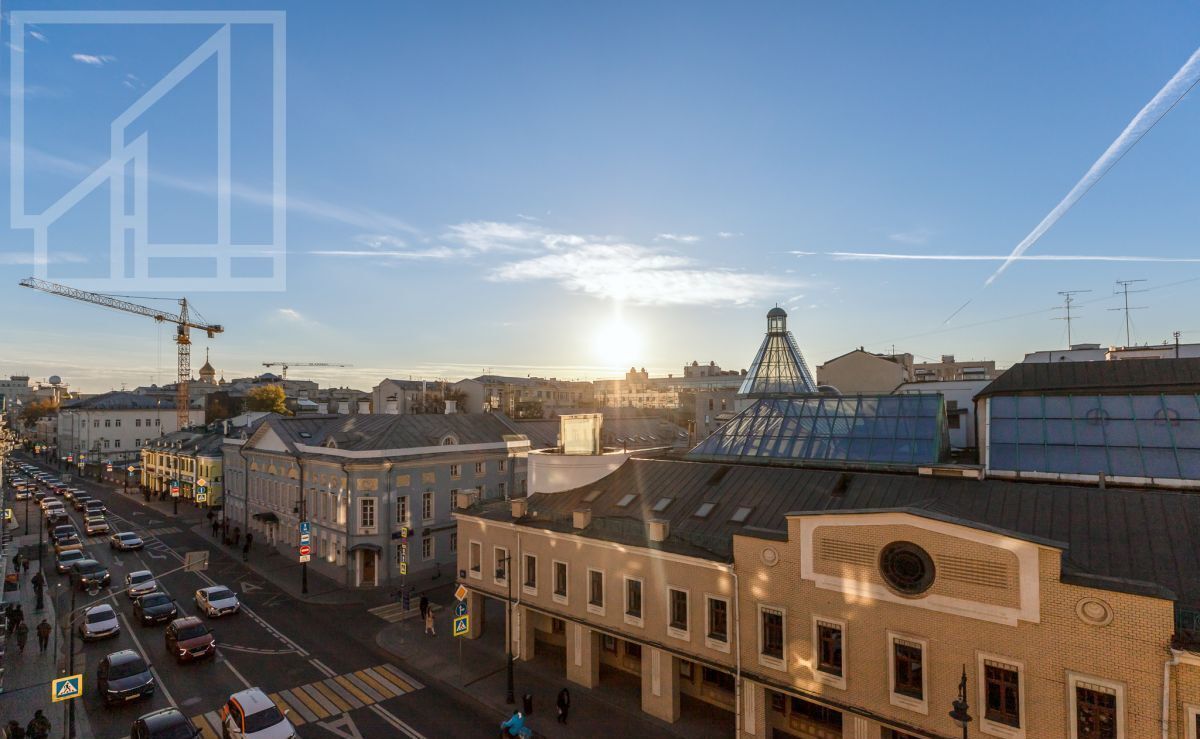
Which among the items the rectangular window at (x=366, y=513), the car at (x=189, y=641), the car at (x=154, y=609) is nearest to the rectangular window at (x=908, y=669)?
the car at (x=189, y=641)

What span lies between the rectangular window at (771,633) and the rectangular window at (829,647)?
4.17 feet

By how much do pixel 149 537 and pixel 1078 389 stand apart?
70.4m

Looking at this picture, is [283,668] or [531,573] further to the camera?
[531,573]

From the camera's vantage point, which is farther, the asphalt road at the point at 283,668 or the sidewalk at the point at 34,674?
the asphalt road at the point at 283,668

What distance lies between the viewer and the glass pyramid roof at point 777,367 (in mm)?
55438

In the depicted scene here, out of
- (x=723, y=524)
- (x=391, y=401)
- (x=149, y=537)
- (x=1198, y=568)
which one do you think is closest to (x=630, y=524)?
(x=723, y=524)

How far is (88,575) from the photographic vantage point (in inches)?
Result: 1479

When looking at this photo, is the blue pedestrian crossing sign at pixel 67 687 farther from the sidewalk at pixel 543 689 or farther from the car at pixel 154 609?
the car at pixel 154 609

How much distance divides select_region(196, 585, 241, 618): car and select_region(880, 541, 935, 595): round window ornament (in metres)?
35.0

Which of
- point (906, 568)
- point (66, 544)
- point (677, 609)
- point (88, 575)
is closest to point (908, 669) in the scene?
point (906, 568)

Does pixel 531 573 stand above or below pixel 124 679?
above

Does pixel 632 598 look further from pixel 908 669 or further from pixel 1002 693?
pixel 1002 693

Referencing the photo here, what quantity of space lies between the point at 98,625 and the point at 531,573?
23.3 m

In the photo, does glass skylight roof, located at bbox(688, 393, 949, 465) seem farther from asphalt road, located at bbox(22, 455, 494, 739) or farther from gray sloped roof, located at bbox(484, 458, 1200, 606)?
asphalt road, located at bbox(22, 455, 494, 739)
